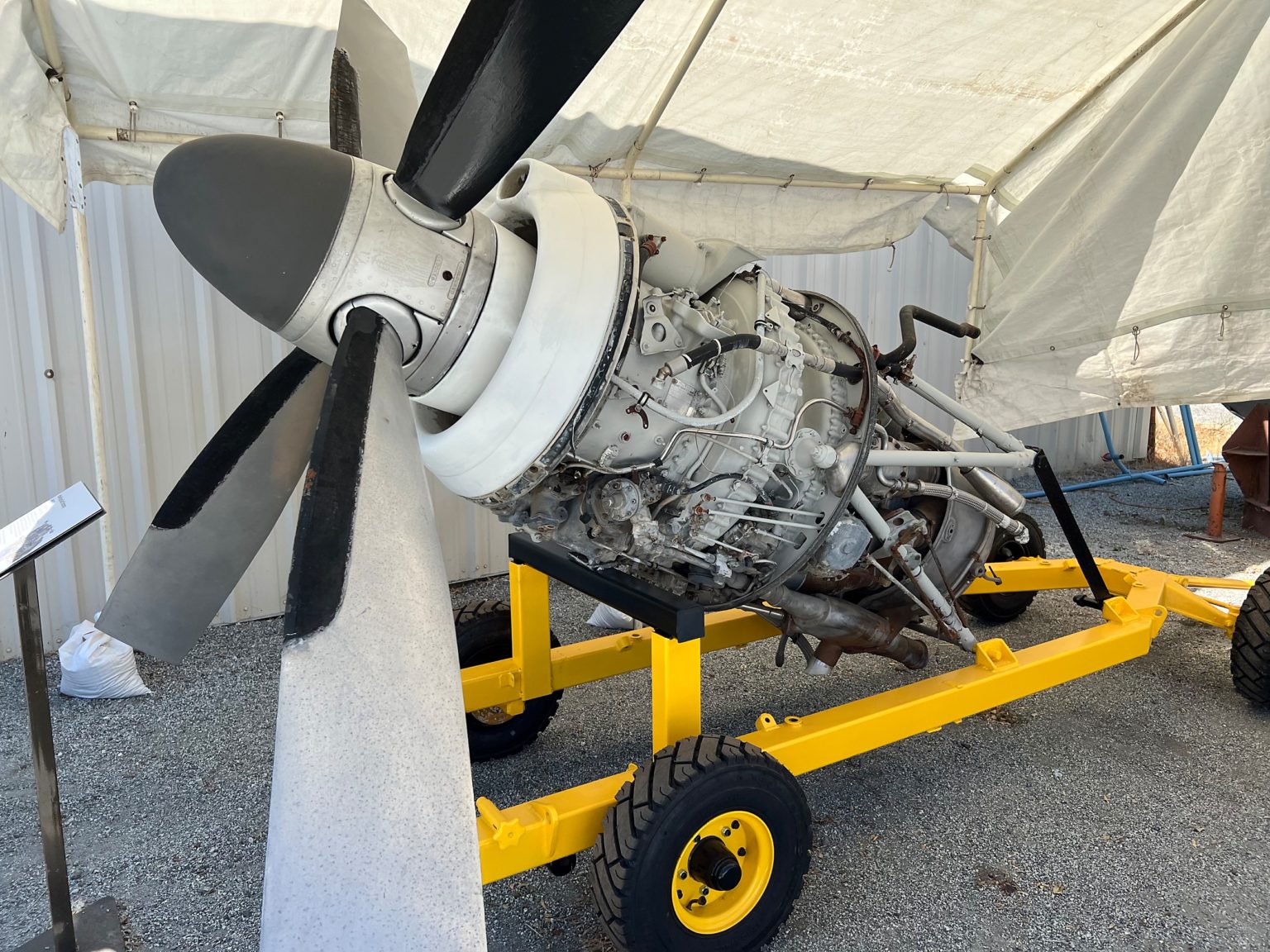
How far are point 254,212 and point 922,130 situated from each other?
3.38m

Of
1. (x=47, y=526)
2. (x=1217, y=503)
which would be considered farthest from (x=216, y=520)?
(x=1217, y=503)

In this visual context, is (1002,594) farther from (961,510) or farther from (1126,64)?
(1126,64)

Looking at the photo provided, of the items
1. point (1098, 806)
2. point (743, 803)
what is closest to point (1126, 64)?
point (1098, 806)

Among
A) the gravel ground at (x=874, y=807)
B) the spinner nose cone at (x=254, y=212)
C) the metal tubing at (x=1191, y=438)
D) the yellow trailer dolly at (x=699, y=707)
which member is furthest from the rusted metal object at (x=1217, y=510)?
the spinner nose cone at (x=254, y=212)

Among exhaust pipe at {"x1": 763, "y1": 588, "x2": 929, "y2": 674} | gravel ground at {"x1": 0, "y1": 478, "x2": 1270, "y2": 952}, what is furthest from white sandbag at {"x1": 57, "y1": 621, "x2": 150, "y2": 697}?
exhaust pipe at {"x1": 763, "y1": 588, "x2": 929, "y2": 674}

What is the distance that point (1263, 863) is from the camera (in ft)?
7.80

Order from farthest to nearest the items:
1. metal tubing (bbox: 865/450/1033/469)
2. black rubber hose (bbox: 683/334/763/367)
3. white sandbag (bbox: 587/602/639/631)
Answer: white sandbag (bbox: 587/602/639/631)
metal tubing (bbox: 865/450/1033/469)
black rubber hose (bbox: 683/334/763/367)

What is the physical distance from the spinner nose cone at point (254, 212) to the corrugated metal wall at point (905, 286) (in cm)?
Result: 444

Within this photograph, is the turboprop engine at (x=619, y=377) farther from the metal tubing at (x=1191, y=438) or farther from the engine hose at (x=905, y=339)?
the metal tubing at (x=1191, y=438)

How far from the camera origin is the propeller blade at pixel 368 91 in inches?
78.0

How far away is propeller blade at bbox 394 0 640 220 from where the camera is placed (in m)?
1.33

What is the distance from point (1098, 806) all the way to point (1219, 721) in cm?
95

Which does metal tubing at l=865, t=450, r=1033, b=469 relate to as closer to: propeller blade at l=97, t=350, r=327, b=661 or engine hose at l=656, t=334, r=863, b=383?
engine hose at l=656, t=334, r=863, b=383

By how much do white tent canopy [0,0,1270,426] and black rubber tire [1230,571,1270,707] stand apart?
1093 mm
